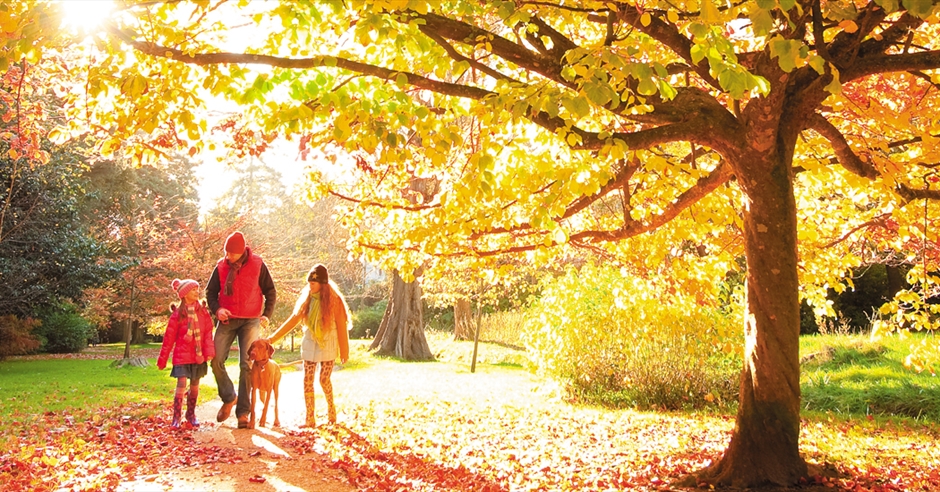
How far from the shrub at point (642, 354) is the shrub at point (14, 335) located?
1527cm

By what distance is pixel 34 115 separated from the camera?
5.75 metres

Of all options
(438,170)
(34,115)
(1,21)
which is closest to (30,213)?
(34,115)

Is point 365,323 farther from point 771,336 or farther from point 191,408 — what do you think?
point 771,336

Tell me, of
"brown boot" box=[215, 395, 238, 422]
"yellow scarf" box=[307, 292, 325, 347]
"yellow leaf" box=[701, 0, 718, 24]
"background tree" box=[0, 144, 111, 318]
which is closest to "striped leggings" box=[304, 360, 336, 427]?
"yellow scarf" box=[307, 292, 325, 347]

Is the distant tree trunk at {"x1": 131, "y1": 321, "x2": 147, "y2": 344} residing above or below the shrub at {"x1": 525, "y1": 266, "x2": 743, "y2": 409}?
below

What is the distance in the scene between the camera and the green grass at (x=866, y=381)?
401 inches

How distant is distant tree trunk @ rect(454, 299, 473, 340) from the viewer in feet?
82.1

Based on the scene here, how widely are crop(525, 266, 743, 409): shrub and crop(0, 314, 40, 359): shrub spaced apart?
50.1 feet

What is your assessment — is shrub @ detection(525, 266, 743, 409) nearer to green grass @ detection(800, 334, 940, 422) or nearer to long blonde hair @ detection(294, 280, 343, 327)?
green grass @ detection(800, 334, 940, 422)

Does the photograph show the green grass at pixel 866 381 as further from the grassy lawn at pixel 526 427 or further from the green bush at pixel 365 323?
the green bush at pixel 365 323

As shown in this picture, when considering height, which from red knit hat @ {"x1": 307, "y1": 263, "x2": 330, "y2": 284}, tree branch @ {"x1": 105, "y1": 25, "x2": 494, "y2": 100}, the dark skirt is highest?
tree branch @ {"x1": 105, "y1": 25, "x2": 494, "y2": 100}

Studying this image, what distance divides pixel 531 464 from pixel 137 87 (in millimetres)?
4325

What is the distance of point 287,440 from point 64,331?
70.4 feet

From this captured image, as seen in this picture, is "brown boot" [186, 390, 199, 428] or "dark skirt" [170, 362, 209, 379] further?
"brown boot" [186, 390, 199, 428]
